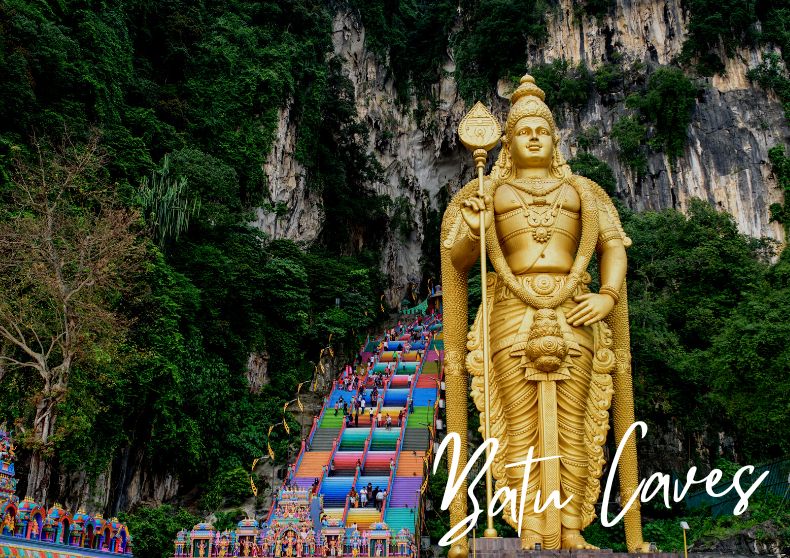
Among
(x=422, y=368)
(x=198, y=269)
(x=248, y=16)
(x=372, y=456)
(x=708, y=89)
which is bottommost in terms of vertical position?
(x=372, y=456)

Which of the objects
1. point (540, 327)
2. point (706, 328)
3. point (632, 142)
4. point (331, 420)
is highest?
point (632, 142)

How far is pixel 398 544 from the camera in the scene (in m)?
7.69

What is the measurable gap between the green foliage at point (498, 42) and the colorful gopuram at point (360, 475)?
1079cm

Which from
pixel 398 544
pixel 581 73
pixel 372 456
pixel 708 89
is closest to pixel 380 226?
pixel 581 73

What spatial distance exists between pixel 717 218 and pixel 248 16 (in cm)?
1360

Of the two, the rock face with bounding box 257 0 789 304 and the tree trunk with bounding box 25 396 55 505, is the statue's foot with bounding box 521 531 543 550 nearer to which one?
the tree trunk with bounding box 25 396 55 505

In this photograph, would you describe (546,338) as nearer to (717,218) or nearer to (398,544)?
(398,544)

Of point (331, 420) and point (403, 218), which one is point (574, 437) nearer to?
point (331, 420)

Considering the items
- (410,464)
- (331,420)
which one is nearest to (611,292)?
(410,464)

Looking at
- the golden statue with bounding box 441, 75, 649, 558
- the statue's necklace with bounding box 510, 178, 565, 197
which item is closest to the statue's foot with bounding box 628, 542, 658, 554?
the golden statue with bounding box 441, 75, 649, 558

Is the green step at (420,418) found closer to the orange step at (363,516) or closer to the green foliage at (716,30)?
Answer: the orange step at (363,516)

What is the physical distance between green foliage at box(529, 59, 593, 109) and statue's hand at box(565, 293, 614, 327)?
18.2m

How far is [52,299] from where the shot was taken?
8289 millimetres

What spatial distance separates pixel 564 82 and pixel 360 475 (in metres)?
16.1
